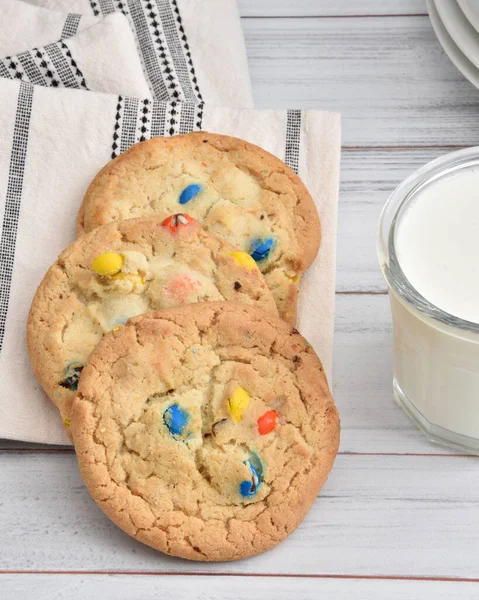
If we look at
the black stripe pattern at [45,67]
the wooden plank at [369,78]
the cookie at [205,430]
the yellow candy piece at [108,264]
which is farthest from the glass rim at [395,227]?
the black stripe pattern at [45,67]

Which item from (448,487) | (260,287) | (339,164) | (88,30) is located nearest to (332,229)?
(339,164)

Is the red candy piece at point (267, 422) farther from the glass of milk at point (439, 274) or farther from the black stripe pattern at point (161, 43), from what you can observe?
the black stripe pattern at point (161, 43)

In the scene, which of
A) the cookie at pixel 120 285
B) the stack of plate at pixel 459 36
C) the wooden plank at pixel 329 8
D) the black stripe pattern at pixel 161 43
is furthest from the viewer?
the wooden plank at pixel 329 8

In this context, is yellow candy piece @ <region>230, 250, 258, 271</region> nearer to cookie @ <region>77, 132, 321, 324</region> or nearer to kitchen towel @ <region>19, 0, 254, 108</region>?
cookie @ <region>77, 132, 321, 324</region>

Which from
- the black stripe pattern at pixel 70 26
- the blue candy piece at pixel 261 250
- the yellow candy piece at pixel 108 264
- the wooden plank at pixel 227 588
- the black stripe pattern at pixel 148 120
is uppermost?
the black stripe pattern at pixel 70 26

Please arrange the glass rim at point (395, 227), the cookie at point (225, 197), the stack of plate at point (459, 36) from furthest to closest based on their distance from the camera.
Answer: the stack of plate at point (459, 36)
the cookie at point (225, 197)
the glass rim at point (395, 227)

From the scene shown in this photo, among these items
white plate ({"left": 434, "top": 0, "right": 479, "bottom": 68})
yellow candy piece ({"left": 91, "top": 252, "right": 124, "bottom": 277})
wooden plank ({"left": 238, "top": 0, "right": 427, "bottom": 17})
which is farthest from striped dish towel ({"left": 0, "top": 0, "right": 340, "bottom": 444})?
wooden plank ({"left": 238, "top": 0, "right": 427, "bottom": 17})
